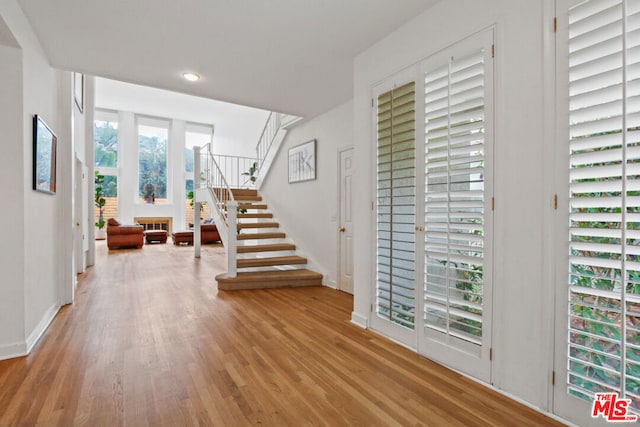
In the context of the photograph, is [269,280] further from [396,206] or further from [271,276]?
[396,206]

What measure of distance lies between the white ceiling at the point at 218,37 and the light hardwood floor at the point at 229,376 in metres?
2.69

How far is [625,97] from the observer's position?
152 cm

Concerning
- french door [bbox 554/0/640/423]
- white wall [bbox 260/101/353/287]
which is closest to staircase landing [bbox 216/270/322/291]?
white wall [bbox 260/101/353/287]

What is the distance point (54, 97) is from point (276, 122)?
396 cm

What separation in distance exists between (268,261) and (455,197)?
11.9 ft

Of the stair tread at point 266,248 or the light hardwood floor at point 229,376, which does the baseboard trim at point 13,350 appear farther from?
the stair tread at point 266,248

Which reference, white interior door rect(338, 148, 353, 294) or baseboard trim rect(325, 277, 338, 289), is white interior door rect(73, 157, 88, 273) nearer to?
baseboard trim rect(325, 277, 338, 289)

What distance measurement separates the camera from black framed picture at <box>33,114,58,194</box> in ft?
9.06

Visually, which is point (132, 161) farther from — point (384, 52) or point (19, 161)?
point (384, 52)

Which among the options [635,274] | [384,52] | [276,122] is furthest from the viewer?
[276,122]

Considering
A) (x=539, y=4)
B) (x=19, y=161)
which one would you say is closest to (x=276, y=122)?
(x=19, y=161)

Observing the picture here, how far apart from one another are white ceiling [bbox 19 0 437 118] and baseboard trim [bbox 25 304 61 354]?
2564 mm

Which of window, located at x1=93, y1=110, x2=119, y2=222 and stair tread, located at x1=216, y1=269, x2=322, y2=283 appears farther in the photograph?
window, located at x1=93, y1=110, x2=119, y2=222

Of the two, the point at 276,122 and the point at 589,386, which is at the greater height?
the point at 276,122
